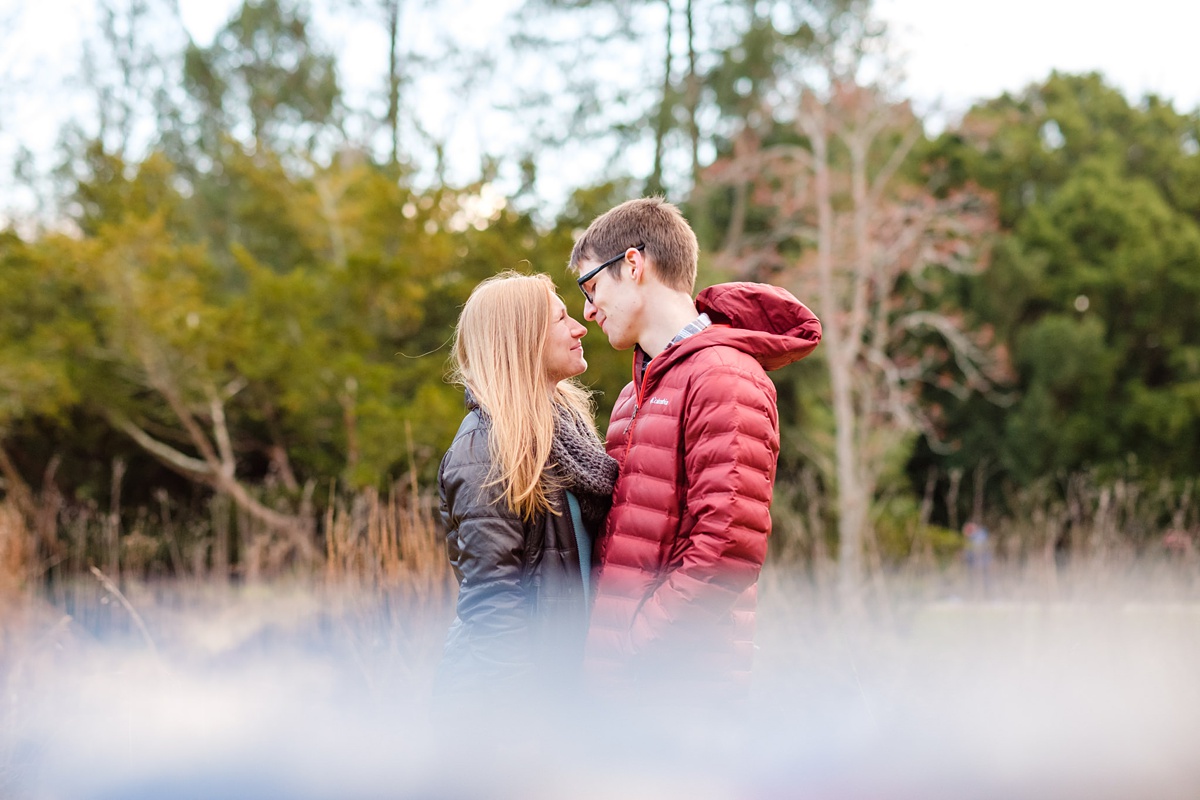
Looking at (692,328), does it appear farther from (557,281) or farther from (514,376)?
(557,281)

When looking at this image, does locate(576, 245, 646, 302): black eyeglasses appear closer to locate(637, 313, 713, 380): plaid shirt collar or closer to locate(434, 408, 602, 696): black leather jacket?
locate(637, 313, 713, 380): plaid shirt collar

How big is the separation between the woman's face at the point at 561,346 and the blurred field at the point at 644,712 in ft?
2.04

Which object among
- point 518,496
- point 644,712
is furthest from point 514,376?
point 644,712

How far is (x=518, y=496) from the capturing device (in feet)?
5.54

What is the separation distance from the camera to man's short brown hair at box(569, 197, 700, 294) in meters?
1.88

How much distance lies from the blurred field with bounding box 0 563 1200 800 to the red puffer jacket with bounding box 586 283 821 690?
0.39 ft

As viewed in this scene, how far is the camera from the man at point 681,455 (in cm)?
155

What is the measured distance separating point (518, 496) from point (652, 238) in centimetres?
55

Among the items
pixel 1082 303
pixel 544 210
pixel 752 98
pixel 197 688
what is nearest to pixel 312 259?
pixel 544 210

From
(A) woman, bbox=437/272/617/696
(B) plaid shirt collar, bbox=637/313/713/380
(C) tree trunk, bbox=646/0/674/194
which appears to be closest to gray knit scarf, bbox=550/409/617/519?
(A) woman, bbox=437/272/617/696

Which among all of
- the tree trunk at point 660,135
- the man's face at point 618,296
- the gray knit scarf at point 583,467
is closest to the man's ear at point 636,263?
the man's face at point 618,296

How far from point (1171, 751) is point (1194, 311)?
12.9 m

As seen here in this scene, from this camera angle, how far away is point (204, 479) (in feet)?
26.1

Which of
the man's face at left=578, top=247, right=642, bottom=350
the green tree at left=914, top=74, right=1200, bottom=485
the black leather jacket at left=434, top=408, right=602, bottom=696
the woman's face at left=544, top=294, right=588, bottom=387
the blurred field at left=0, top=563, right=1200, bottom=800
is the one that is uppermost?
the green tree at left=914, top=74, right=1200, bottom=485
